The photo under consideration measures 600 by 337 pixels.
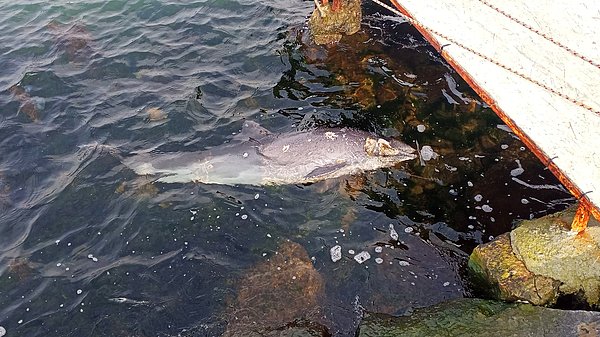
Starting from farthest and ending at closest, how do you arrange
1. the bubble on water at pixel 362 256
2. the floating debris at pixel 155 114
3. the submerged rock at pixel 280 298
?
the floating debris at pixel 155 114 < the bubble on water at pixel 362 256 < the submerged rock at pixel 280 298

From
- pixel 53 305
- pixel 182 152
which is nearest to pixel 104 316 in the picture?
pixel 53 305

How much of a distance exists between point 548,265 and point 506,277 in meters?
0.47

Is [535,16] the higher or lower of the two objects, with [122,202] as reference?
higher

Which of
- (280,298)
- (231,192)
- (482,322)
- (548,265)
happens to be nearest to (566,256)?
(548,265)

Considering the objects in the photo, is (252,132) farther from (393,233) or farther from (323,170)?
(393,233)

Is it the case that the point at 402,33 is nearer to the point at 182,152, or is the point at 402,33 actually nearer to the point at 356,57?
the point at 356,57

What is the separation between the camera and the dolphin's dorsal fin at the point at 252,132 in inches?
321

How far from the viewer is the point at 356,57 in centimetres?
1019

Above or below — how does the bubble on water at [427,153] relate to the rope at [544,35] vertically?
below

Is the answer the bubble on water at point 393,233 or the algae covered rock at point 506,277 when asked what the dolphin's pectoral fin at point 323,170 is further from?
the algae covered rock at point 506,277

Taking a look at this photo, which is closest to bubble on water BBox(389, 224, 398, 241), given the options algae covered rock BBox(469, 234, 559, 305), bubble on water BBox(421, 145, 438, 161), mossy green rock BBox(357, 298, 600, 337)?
algae covered rock BBox(469, 234, 559, 305)

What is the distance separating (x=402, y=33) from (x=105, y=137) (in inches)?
266

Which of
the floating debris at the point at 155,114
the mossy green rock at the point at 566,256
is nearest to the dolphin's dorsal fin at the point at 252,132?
the floating debris at the point at 155,114

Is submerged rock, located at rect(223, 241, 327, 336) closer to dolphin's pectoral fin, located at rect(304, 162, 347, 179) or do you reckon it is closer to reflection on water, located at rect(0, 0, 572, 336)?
reflection on water, located at rect(0, 0, 572, 336)
